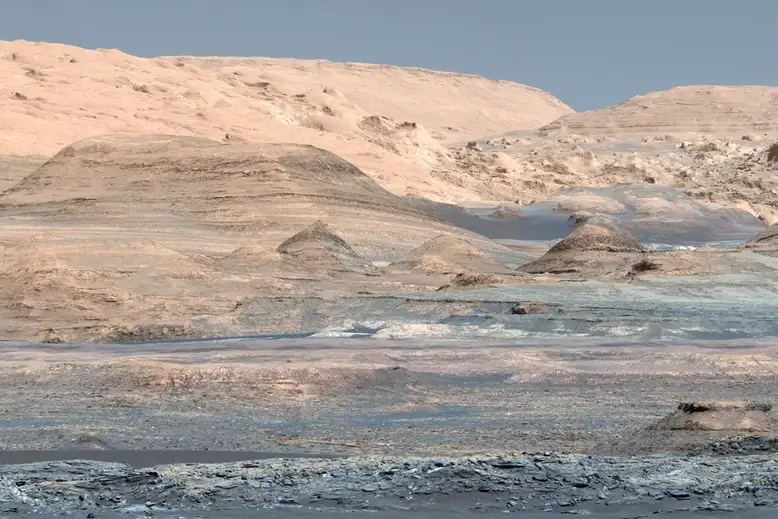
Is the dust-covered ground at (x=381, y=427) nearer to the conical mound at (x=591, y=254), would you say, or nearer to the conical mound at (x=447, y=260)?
the conical mound at (x=447, y=260)

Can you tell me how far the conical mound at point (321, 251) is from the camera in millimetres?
25422

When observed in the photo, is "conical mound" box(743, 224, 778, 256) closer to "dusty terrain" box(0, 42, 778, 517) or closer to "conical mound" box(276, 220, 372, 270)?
"dusty terrain" box(0, 42, 778, 517)

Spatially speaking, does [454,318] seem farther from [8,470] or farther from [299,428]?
→ [8,470]

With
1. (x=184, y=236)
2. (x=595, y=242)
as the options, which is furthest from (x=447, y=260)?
(x=184, y=236)

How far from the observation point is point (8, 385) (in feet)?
44.1

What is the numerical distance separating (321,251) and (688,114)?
58383mm

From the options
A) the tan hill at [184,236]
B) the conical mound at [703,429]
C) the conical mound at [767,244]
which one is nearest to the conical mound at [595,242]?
the conical mound at [767,244]

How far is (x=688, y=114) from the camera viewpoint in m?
80.2

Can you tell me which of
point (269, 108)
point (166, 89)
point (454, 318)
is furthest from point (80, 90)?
point (454, 318)

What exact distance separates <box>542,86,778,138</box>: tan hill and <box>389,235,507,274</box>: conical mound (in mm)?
50953

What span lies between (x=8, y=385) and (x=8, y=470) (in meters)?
5.12

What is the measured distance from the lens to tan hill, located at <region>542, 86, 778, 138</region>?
3081 inches

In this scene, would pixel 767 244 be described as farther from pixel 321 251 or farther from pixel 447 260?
pixel 321 251

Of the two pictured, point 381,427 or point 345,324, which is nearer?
point 381,427
